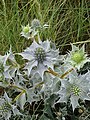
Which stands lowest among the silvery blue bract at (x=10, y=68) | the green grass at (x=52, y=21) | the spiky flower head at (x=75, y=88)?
the spiky flower head at (x=75, y=88)

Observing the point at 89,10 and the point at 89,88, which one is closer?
the point at 89,88

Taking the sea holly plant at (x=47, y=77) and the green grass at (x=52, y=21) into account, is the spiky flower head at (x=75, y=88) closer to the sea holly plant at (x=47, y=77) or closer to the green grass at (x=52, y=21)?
the sea holly plant at (x=47, y=77)

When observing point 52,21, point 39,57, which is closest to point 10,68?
point 39,57

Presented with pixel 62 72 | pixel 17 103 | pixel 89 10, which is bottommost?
pixel 17 103

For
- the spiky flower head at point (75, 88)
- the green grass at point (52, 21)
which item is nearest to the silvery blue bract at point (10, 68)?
the spiky flower head at point (75, 88)

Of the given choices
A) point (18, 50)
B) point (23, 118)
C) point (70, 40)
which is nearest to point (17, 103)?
point (23, 118)

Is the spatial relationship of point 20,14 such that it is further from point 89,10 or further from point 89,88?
point 89,88
